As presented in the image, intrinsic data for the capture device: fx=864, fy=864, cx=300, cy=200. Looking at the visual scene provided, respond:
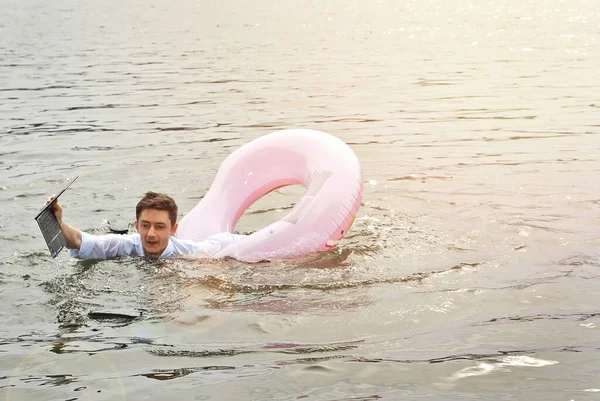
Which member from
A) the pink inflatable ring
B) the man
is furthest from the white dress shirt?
the pink inflatable ring

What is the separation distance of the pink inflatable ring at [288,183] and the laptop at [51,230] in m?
1.12

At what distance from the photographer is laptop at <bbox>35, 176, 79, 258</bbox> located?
16.0ft

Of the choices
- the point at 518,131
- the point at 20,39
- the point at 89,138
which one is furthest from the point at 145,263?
the point at 20,39

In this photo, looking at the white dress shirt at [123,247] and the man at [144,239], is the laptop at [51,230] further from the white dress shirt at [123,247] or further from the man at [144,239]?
the white dress shirt at [123,247]

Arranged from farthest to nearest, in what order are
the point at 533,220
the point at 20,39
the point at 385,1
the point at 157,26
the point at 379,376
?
the point at 385,1
the point at 157,26
the point at 20,39
the point at 533,220
the point at 379,376

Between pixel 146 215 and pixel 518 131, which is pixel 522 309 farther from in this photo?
pixel 518 131

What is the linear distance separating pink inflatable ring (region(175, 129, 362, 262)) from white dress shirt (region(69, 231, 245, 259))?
17 cm

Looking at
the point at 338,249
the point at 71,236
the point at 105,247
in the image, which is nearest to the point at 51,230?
the point at 71,236

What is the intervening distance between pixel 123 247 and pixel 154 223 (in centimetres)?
30

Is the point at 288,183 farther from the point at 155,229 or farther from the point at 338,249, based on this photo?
the point at 155,229

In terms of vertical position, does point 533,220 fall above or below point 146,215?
below

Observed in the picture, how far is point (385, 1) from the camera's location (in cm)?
4909

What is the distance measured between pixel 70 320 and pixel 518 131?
23.5 feet

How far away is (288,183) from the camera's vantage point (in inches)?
268
